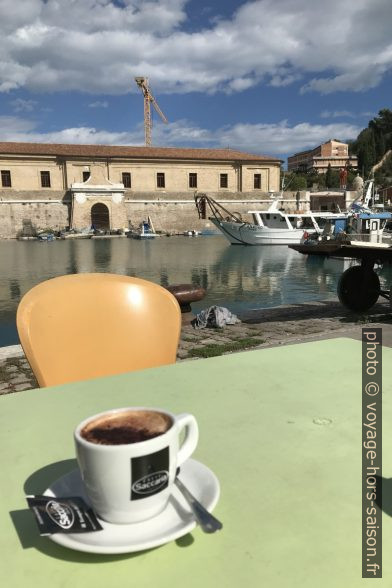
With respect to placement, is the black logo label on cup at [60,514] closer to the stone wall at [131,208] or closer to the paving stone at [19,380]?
the paving stone at [19,380]

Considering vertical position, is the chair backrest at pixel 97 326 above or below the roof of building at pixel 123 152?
below

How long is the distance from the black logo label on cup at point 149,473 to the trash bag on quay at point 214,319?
530cm

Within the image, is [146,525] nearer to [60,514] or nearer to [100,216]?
[60,514]

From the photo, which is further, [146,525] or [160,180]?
[160,180]

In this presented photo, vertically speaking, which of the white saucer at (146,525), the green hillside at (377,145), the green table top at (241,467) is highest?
the green hillside at (377,145)

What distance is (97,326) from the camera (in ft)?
6.45

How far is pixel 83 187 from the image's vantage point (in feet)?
136

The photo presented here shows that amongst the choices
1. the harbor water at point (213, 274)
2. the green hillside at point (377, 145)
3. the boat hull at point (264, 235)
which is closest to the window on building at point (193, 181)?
the boat hull at point (264, 235)

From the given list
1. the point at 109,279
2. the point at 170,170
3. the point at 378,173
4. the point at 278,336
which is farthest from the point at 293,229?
the point at 378,173

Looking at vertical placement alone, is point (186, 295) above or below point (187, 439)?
below

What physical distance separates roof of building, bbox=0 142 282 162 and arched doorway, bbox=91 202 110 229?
15.4 ft

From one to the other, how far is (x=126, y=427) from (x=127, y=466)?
0.25 feet

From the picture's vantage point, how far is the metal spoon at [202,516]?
25.3 inches

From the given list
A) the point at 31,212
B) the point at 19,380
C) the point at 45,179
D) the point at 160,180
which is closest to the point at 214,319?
the point at 19,380
